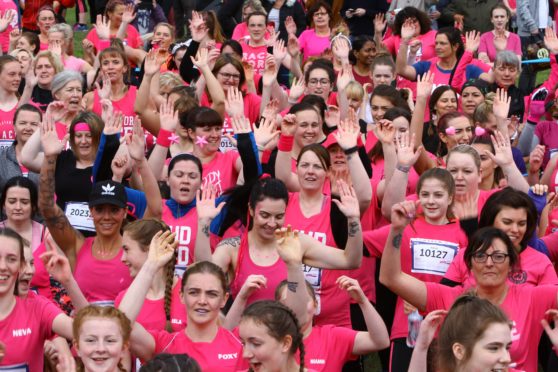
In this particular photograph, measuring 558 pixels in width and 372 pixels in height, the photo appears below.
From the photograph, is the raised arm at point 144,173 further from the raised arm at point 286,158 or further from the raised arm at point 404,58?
the raised arm at point 404,58

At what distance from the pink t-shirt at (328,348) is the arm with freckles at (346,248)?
500mm

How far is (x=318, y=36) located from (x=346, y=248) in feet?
27.3

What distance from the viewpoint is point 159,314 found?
6895mm

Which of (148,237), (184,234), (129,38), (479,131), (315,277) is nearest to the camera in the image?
Answer: (148,237)

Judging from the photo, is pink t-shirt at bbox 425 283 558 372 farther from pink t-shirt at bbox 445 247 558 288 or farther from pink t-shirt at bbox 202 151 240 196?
pink t-shirt at bbox 202 151 240 196

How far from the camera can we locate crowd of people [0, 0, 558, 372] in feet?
20.6

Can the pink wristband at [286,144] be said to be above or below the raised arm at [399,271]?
above

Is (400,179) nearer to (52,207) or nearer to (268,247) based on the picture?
(268,247)

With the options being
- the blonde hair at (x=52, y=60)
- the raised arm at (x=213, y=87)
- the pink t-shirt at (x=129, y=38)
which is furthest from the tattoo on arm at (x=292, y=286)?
the pink t-shirt at (x=129, y=38)

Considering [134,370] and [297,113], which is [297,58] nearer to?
[297,113]

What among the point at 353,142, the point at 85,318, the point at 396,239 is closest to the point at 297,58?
the point at 353,142

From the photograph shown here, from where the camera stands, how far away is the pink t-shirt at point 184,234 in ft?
25.7

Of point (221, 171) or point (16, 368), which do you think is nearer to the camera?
point (16, 368)

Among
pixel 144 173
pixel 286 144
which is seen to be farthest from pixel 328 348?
pixel 286 144
